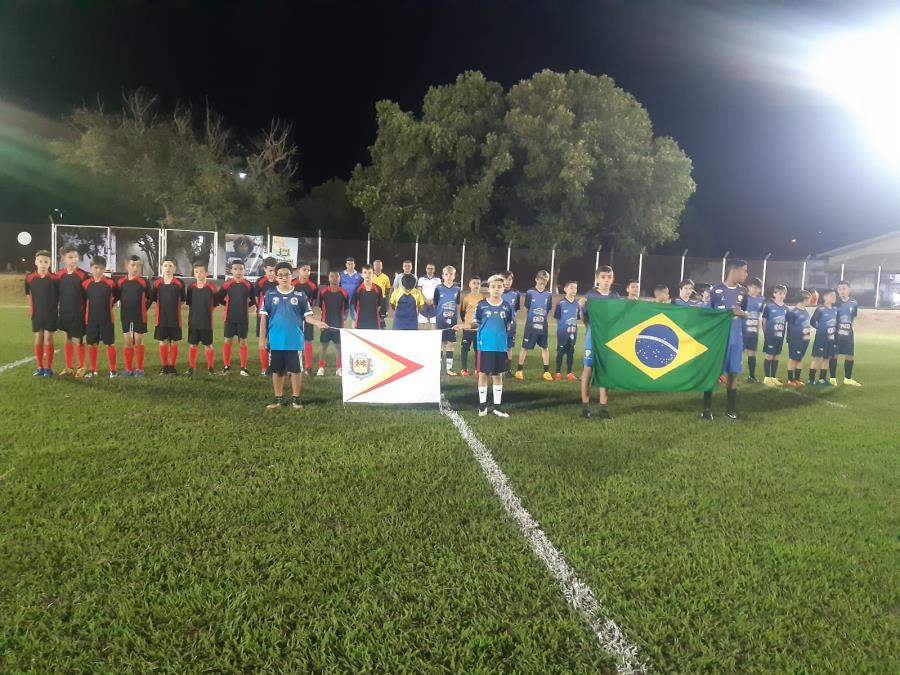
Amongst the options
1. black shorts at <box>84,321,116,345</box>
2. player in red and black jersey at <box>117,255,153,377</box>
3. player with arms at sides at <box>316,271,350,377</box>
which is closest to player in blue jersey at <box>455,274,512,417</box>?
player with arms at sides at <box>316,271,350,377</box>

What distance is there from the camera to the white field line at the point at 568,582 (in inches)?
109

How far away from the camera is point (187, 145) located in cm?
3412

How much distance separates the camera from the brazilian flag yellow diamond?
775cm

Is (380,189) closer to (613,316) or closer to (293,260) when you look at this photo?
(293,260)

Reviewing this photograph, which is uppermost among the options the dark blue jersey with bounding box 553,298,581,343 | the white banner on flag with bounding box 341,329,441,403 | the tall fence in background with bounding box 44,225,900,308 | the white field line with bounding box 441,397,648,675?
the tall fence in background with bounding box 44,225,900,308

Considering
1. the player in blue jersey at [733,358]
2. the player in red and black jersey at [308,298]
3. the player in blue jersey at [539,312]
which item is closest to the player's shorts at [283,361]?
the player in red and black jersey at [308,298]

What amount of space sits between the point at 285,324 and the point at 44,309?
4.34 metres

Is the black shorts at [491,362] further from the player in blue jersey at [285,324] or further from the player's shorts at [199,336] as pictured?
the player's shorts at [199,336]

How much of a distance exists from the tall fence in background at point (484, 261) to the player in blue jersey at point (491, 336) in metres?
17.8

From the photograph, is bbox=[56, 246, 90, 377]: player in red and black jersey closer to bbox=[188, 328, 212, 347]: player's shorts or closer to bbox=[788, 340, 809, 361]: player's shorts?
bbox=[188, 328, 212, 347]: player's shorts

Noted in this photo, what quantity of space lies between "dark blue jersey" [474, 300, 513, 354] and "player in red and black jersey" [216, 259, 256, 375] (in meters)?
4.51

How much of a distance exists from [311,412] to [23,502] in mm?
3426

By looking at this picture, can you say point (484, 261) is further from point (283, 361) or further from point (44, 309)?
point (283, 361)

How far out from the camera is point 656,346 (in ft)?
25.6
